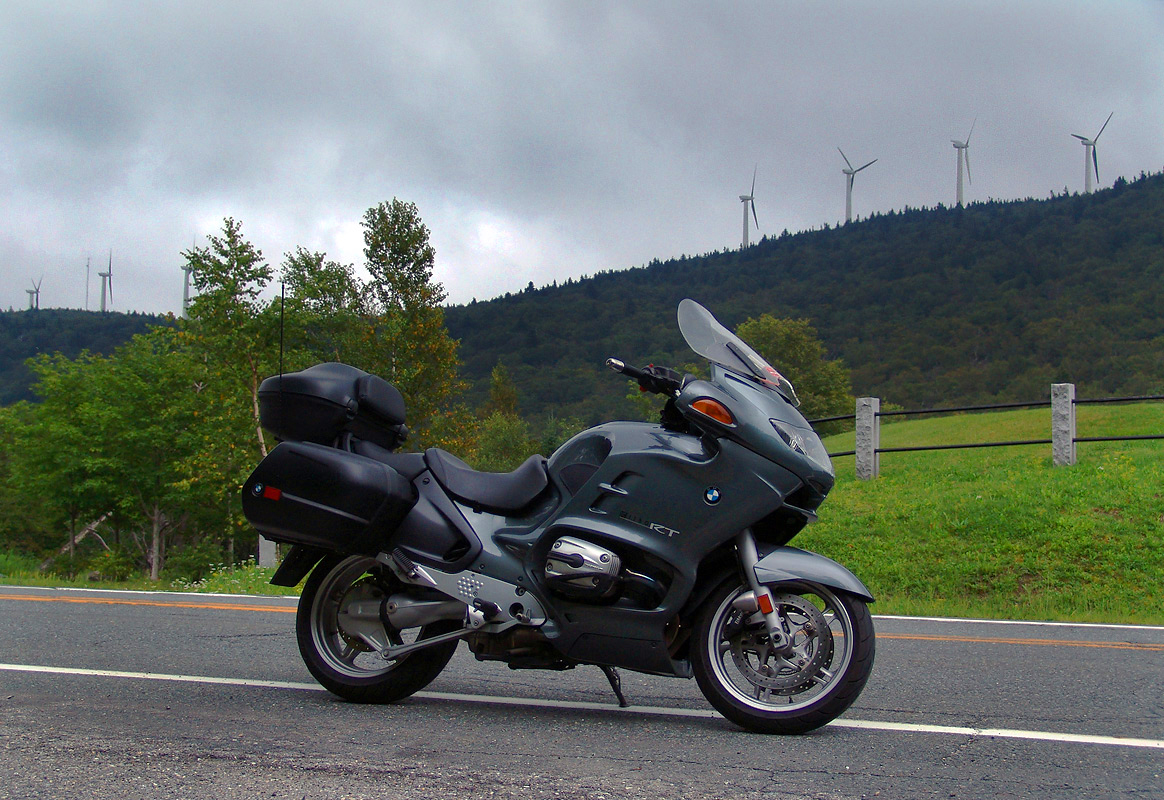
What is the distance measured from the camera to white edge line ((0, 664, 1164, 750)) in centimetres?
390

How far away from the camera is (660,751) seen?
12.1ft

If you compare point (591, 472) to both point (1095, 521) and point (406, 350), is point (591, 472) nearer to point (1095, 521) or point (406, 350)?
point (1095, 521)

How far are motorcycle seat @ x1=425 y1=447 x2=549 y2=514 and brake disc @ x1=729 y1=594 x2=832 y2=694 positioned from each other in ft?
3.50

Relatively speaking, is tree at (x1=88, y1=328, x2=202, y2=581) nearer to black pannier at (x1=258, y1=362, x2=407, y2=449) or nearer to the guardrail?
the guardrail

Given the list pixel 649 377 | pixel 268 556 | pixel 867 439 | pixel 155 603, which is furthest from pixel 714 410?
pixel 268 556

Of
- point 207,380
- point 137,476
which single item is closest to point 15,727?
point 207,380

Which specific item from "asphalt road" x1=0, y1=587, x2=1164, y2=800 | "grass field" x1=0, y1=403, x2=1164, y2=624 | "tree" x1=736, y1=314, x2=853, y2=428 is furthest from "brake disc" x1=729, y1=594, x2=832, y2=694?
"tree" x1=736, y1=314, x2=853, y2=428

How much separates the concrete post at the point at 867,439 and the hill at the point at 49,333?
103m

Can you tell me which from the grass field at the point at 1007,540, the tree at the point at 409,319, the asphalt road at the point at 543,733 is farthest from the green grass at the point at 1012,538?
the tree at the point at 409,319

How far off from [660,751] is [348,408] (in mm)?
2063

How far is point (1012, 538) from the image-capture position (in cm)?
1166

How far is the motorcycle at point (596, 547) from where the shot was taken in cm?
401

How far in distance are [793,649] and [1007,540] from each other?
8.63 meters

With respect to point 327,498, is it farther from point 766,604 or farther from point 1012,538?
point 1012,538
